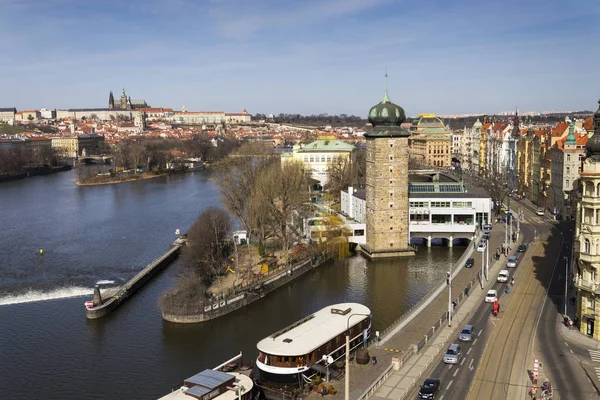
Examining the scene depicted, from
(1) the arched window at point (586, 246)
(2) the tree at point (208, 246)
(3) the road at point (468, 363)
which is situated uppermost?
(1) the arched window at point (586, 246)

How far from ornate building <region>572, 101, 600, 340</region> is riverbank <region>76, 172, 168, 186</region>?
273 feet

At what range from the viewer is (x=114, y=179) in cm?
10206

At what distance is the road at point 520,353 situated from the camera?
20766 millimetres

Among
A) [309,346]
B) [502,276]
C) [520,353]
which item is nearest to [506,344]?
[520,353]

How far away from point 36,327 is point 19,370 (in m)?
5.09

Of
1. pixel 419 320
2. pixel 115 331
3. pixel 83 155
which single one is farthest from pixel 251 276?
pixel 83 155

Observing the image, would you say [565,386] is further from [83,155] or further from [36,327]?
[83,155]

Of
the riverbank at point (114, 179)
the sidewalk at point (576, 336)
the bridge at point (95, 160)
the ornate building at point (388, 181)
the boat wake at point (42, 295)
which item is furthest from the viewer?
the bridge at point (95, 160)

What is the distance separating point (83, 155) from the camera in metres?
145

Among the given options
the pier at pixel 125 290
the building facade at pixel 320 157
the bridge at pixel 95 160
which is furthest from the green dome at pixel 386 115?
the bridge at pixel 95 160

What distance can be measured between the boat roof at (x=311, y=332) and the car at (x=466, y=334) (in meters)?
4.23

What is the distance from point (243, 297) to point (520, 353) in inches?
612

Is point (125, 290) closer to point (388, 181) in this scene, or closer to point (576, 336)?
point (388, 181)

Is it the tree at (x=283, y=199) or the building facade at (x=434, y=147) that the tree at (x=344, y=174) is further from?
the building facade at (x=434, y=147)
